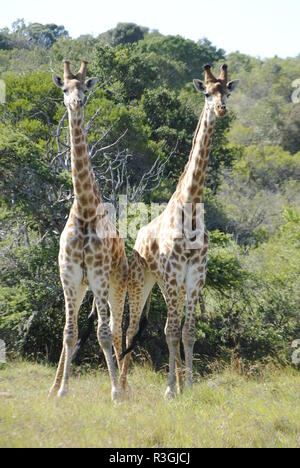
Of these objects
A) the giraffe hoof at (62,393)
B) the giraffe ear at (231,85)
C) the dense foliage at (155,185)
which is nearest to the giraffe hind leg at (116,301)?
the giraffe hoof at (62,393)

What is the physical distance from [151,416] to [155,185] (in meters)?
12.0

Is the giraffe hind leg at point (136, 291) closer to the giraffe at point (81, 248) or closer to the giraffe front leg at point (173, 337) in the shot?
the giraffe front leg at point (173, 337)

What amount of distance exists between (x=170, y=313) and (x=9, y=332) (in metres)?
2.75

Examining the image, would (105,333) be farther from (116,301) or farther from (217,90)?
(217,90)

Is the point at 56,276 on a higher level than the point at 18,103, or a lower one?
lower

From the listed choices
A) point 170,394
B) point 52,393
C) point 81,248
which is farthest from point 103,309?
point 170,394

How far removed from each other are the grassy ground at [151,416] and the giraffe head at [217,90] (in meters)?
2.76

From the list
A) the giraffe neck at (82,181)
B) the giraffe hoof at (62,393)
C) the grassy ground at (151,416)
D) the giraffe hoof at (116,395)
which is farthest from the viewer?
the giraffe neck at (82,181)

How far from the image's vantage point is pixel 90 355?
941 centimetres

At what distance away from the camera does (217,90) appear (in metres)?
7.11

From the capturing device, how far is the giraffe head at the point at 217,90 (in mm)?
7023

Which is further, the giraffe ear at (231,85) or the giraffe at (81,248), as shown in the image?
the giraffe ear at (231,85)
